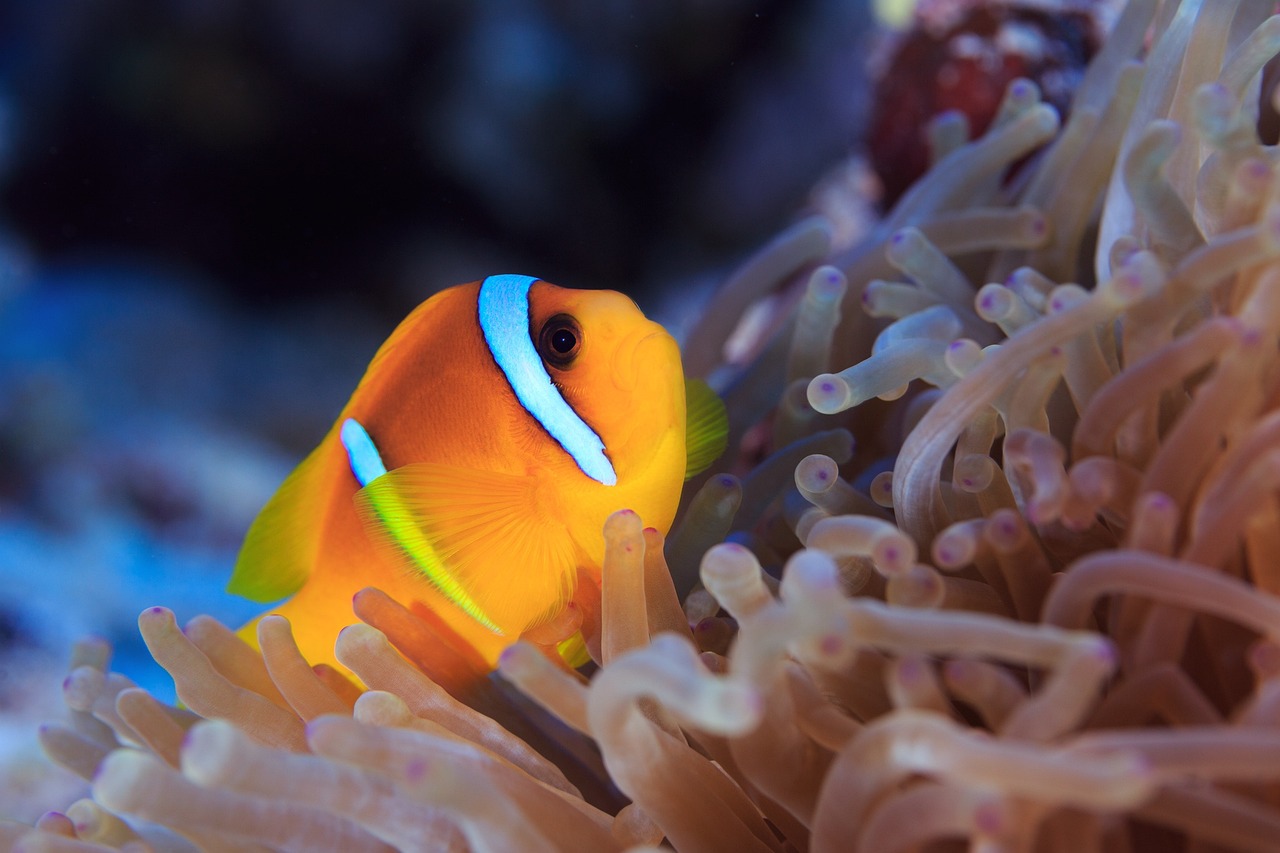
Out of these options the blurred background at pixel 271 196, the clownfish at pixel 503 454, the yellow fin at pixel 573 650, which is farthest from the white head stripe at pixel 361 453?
the blurred background at pixel 271 196

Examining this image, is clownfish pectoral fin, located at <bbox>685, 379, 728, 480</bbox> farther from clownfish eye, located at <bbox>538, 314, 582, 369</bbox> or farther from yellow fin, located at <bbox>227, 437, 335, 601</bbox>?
yellow fin, located at <bbox>227, 437, 335, 601</bbox>

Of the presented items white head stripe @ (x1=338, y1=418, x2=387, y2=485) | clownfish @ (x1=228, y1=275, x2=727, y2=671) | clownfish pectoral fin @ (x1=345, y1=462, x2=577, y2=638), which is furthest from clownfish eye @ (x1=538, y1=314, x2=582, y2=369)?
white head stripe @ (x1=338, y1=418, x2=387, y2=485)

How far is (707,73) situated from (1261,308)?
2079 millimetres

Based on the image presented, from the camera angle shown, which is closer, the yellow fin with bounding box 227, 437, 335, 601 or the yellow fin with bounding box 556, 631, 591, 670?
the yellow fin with bounding box 556, 631, 591, 670

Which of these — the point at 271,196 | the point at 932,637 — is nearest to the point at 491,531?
the point at 932,637

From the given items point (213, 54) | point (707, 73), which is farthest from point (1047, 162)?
point (213, 54)

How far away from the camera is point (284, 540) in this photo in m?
1.16

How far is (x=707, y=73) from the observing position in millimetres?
2529

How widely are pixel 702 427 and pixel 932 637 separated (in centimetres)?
55

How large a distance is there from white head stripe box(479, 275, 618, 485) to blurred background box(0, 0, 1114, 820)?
4.04 ft

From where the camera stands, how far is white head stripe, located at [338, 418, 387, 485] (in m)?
1.06

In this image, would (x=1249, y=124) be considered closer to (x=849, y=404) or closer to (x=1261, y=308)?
(x=1261, y=308)

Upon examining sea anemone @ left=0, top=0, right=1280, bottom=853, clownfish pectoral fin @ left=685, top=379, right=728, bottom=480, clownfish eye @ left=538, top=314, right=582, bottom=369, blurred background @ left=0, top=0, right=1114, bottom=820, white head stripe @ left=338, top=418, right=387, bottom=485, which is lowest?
sea anemone @ left=0, top=0, right=1280, bottom=853

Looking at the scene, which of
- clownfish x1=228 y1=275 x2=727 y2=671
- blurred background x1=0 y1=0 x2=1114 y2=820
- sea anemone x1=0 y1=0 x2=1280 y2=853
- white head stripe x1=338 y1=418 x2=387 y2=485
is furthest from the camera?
blurred background x1=0 y1=0 x2=1114 y2=820
